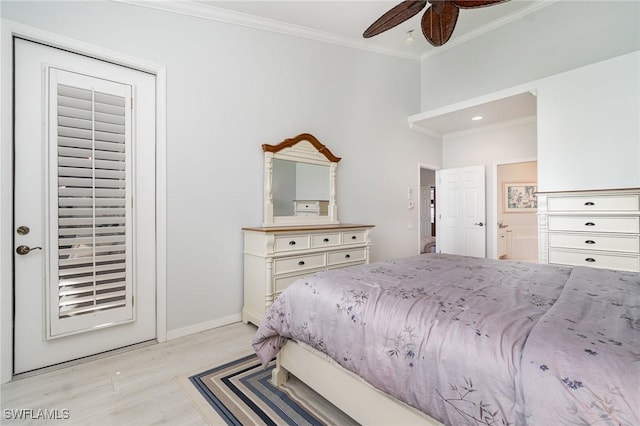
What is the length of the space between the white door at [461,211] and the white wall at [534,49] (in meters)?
1.30

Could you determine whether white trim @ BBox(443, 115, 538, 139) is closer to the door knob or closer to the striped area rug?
the striped area rug

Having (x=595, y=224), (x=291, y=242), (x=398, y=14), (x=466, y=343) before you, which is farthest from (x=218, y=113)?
(x=595, y=224)

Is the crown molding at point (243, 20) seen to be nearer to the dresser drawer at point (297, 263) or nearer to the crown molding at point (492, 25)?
the crown molding at point (492, 25)

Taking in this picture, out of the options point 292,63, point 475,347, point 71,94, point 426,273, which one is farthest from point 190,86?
point 475,347

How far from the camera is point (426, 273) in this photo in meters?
1.84

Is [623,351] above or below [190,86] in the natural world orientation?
below

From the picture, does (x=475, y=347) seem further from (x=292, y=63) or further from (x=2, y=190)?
(x=292, y=63)

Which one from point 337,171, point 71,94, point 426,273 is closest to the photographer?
point 426,273

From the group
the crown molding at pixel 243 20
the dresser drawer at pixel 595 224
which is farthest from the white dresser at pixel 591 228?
the crown molding at pixel 243 20

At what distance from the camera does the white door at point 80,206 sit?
6.60 feet

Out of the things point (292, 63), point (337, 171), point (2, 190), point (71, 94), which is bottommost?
point (2, 190)

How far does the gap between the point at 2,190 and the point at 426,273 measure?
2774 millimetres

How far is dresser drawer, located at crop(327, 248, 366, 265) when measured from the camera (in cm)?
319

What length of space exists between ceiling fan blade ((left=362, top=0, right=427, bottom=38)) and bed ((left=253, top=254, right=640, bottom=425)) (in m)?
1.88
